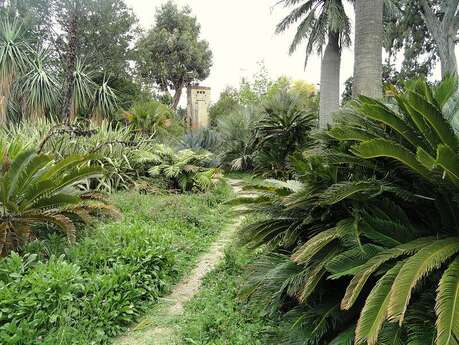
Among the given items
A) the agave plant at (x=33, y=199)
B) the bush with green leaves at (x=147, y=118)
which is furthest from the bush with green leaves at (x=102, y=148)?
the agave plant at (x=33, y=199)

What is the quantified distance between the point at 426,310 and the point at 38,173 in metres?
3.60

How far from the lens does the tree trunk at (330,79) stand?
10605 mm

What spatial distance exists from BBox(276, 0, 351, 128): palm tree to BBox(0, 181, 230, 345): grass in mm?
7532

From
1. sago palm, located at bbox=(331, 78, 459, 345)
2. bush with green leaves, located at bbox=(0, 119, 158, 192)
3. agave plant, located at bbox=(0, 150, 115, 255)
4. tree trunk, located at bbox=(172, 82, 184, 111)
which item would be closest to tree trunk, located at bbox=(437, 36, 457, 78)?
bush with green leaves, located at bbox=(0, 119, 158, 192)

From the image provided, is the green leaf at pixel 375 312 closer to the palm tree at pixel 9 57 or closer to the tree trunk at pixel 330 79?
the tree trunk at pixel 330 79

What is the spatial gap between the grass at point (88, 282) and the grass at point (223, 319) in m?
0.42

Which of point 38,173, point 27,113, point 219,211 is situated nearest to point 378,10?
point 219,211

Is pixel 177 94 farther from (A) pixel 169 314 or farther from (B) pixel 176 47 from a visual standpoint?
(A) pixel 169 314

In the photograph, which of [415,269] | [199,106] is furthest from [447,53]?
[415,269]

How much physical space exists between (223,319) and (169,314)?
526mm

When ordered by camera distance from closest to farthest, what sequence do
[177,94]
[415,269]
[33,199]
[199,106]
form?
1. [415,269]
2. [33,199]
3. [199,106]
4. [177,94]

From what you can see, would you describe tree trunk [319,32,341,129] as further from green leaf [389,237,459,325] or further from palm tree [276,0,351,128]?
green leaf [389,237,459,325]

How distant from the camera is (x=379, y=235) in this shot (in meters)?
2.17

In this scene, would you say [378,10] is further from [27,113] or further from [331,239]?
[27,113]
